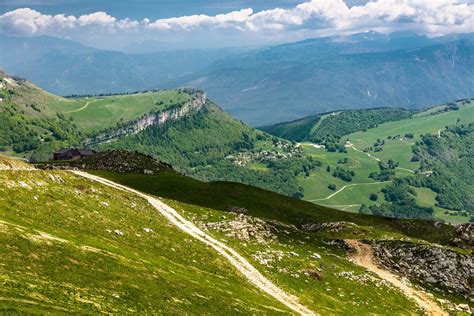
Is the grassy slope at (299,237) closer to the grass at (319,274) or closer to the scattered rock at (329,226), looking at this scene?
the grass at (319,274)

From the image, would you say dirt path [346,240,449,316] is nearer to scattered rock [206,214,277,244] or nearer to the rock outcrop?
the rock outcrop

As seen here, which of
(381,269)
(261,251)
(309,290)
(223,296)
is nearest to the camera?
(223,296)

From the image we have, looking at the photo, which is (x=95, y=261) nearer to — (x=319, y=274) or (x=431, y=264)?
(x=319, y=274)

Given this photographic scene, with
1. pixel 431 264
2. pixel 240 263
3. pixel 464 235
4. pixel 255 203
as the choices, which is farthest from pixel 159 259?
pixel 464 235

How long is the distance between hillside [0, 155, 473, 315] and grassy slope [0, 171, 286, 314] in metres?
0.16

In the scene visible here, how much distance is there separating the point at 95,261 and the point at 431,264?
70.2 metres

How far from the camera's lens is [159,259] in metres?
60.8

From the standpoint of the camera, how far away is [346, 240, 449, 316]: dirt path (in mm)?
74438

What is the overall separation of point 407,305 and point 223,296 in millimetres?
35277

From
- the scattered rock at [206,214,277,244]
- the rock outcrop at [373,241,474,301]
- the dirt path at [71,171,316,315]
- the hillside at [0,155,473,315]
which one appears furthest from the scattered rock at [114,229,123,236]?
the rock outcrop at [373,241,474,301]

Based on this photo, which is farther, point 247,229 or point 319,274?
point 247,229

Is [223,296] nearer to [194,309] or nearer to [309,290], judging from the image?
[194,309]

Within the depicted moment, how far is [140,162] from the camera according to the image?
162375 mm

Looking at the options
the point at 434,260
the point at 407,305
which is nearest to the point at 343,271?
the point at 407,305
